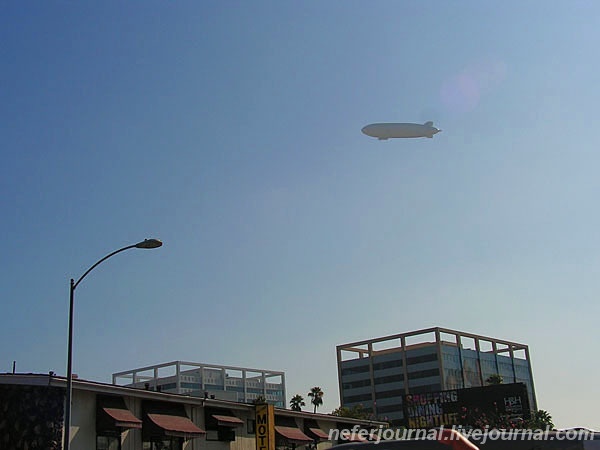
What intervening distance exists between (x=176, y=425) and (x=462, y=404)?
36212mm

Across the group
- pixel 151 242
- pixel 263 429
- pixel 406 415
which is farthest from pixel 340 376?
pixel 151 242

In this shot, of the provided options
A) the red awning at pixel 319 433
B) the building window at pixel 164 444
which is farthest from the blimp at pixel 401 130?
the building window at pixel 164 444

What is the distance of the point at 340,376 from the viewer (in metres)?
153

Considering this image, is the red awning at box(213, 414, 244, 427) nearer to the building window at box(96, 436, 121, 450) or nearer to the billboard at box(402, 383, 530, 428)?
the building window at box(96, 436, 121, 450)

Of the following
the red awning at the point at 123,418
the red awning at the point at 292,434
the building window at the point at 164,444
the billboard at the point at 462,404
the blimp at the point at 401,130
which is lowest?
the building window at the point at 164,444

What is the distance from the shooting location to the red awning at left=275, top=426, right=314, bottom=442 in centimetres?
3397

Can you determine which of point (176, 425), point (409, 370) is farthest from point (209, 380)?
point (176, 425)

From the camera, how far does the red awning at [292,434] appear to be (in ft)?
111

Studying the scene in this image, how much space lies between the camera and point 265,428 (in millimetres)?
30641

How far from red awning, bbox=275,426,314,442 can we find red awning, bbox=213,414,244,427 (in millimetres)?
2598

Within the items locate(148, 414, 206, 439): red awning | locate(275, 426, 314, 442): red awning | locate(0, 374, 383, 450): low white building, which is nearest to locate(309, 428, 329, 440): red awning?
locate(0, 374, 383, 450): low white building

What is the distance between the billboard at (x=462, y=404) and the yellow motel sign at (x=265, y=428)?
3136cm

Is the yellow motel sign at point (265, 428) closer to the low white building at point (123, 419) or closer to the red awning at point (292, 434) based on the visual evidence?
the low white building at point (123, 419)

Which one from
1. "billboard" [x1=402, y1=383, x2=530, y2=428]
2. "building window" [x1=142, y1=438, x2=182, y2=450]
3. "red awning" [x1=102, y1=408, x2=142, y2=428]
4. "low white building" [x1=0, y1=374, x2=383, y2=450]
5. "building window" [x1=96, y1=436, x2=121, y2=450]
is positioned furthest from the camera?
"billboard" [x1=402, y1=383, x2=530, y2=428]
